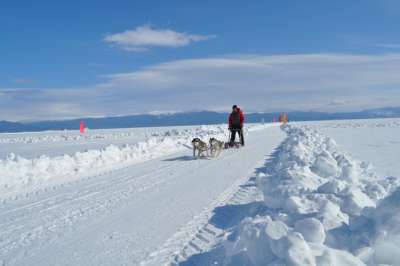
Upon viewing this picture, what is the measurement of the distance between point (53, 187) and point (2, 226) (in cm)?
398

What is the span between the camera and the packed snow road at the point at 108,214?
19.2 ft

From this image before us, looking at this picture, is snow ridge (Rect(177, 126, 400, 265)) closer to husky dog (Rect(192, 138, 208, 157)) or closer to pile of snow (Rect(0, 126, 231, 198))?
pile of snow (Rect(0, 126, 231, 198))

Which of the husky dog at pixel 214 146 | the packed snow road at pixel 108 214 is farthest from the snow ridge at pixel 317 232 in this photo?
the husky dog at pixel 214 146

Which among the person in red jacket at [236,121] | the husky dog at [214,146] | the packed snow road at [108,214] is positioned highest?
the person in red jacket at [236,121]

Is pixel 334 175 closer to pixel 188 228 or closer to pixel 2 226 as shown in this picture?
pixel 188 228

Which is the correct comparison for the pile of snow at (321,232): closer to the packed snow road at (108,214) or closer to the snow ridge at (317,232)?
Result: the snow ridge at (317,232)

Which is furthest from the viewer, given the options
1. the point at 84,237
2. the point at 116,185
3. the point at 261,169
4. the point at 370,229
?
the point at 261,169

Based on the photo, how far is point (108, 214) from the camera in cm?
794

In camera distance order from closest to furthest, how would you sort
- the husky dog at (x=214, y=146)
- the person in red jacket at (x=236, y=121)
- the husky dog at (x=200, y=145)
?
the husky dog at (x=200, y=145)
the husky dog at (x=214, y=146)
the person in red jacket at (x=236, y=121)

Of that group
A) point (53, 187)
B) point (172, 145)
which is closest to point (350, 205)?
point (53, 187)

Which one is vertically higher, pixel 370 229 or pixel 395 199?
pixel 395 199

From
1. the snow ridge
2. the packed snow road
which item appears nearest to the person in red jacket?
the packed snow road

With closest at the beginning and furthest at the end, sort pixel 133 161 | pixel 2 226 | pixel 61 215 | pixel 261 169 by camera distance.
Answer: pixel 2 226
pixel 61 215
pixel 261 169
pixel 133 161

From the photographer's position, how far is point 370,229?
4.98 metres
